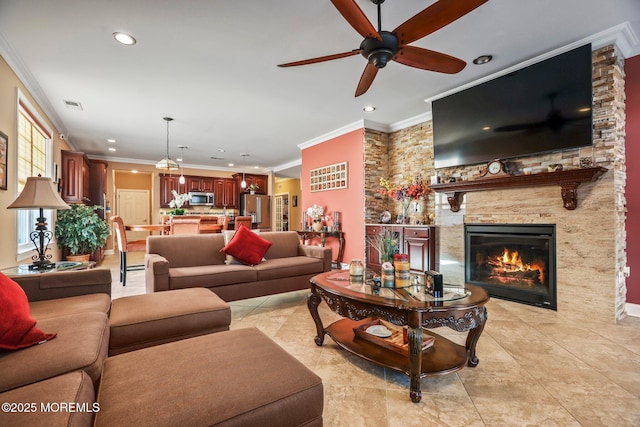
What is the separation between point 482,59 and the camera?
126 inches

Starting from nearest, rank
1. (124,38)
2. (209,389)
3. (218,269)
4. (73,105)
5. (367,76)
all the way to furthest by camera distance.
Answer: (209,389)
(367,76)
(124,38)
(218,269)
(73,105)

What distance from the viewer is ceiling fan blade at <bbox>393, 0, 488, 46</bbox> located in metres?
1.74

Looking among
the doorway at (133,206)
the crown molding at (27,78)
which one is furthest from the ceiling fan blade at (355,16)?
the doorway at (133,206)

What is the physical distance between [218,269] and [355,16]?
2.56 m

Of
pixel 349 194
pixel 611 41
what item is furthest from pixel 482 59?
pixel 349 194

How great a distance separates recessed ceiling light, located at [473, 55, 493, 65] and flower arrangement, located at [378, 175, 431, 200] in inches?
73.1

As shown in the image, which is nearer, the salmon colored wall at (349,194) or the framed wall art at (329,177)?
the salmon colored wall at (349,194)

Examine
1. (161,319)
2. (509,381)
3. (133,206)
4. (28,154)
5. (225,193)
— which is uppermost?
(28,154)

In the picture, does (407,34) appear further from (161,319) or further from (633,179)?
(633,179)

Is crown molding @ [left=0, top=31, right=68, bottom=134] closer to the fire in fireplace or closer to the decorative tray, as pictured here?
the decorative tray

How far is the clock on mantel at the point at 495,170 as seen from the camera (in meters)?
3.53

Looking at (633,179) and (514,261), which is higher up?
(633,179)

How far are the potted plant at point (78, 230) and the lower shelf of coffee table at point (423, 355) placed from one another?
5.26m

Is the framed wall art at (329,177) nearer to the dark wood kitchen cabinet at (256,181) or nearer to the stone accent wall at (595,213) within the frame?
the stone accent wall at (595,213)
